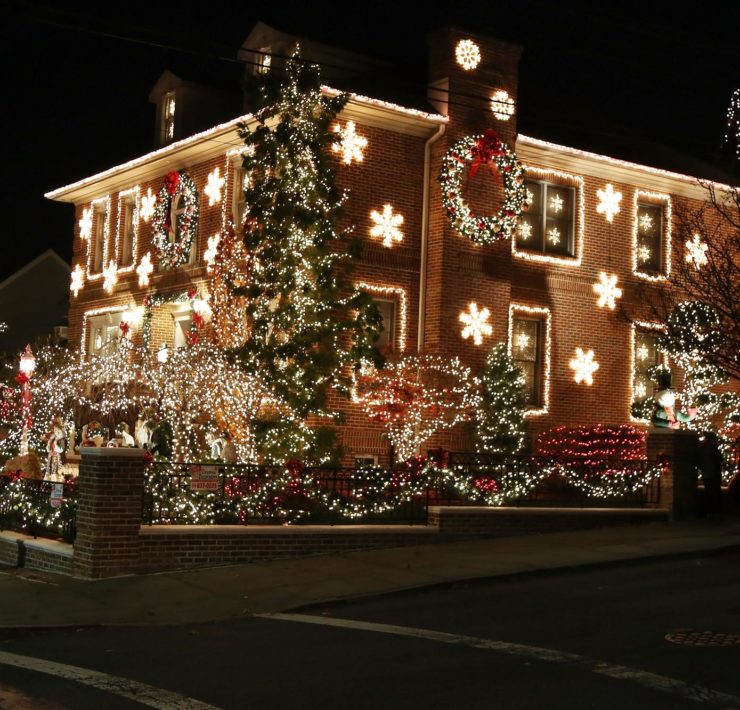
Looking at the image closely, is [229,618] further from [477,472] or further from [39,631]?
A: [477,472]

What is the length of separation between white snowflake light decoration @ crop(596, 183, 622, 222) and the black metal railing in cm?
1402

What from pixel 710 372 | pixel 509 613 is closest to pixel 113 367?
pixel 509 613

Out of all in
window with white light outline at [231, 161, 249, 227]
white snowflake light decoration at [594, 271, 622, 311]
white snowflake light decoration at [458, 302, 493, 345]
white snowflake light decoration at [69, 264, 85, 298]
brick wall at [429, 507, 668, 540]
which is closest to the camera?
brick wall at [429, 507, 668, 540]

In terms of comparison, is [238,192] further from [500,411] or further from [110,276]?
[500,411]

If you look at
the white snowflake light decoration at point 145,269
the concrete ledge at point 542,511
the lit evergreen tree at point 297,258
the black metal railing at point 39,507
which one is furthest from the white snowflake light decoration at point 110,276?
the concrete ledge at point 542,511

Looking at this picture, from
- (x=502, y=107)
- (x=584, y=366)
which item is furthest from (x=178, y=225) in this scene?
(x=584, y=366)

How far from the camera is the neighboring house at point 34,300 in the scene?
49375 mm

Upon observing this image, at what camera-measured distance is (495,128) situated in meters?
22.8

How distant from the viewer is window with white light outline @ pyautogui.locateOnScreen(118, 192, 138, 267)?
27.0 m

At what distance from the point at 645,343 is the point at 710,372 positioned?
2.46 m

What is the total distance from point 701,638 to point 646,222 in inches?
690

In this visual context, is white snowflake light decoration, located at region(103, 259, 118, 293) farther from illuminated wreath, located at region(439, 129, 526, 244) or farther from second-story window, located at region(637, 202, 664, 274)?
second-story window, located at region(637, 202, 664, 274)

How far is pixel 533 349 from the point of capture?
24031 mm

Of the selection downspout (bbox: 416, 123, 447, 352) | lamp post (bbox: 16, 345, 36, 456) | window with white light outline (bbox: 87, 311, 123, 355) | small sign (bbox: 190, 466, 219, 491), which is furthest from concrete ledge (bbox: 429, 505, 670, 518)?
window with white light outline (bbox: 87, 311, 123, 355)
